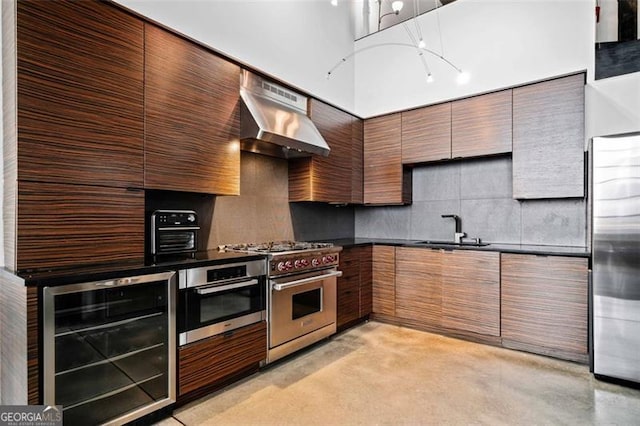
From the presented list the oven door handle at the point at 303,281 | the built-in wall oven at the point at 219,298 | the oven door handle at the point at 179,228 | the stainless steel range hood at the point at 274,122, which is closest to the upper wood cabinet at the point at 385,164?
the stainless steel range hood at the point at 274,122

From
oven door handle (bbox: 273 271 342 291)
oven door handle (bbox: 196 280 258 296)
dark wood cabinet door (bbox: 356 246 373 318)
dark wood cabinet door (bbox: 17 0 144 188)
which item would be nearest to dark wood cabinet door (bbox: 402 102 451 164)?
dark wood cabinet door (bbox: 356 246 373 318)

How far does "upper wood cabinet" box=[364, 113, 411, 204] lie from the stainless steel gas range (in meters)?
1.19

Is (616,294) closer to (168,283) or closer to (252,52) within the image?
(168,283)

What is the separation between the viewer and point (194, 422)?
199 centimetres

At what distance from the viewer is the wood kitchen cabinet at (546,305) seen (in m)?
2.75

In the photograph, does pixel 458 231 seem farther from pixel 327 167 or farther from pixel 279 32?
pixel 279 32

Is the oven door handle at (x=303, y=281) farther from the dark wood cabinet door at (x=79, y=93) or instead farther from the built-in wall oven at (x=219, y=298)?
the dark wood cabinet door at (x=79, y=93)

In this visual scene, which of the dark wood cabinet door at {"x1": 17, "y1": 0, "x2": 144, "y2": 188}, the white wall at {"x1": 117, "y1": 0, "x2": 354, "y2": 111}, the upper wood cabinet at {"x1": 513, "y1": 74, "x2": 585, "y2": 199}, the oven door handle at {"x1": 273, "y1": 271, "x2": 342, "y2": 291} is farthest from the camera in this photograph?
the upper wood cabinet at {"x1": 513, "y1": 74, "x2": 585, "y2": 199}

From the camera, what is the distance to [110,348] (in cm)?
182

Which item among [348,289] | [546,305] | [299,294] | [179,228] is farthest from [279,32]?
[546,305]

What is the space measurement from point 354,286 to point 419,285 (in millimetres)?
680

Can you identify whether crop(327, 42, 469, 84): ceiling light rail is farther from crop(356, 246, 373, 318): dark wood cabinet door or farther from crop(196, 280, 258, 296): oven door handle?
crop(196, 280, 258, 296): oven door handle

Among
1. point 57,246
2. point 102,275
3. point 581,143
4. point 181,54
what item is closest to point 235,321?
point 102,275

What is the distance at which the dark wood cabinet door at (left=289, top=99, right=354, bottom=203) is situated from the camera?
11.8 ft
